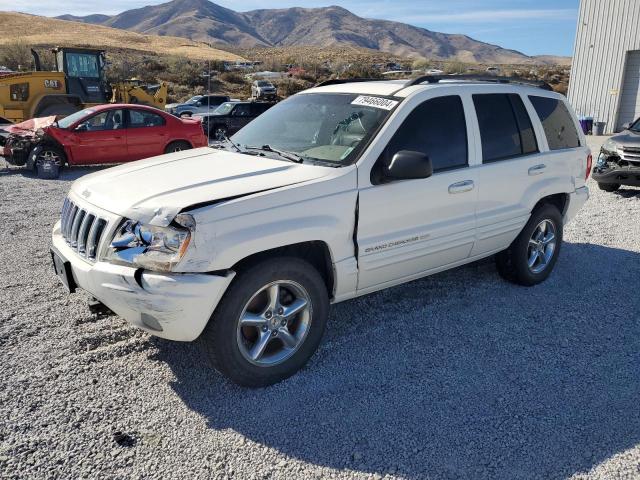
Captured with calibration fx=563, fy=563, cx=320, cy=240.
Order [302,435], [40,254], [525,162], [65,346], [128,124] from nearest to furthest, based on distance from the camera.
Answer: [302,435]
[65,346]
[525,162]
[40,254]
[128,124]

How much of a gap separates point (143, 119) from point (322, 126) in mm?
9159

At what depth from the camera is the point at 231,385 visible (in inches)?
142

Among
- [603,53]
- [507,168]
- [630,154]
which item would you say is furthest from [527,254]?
[603,53]

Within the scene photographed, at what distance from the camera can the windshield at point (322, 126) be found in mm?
4004

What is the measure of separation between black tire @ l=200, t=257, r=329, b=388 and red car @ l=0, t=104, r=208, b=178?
9.57m

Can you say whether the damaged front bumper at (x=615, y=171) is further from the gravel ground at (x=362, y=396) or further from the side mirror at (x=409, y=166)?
the side mirror at (x=409, y=166)

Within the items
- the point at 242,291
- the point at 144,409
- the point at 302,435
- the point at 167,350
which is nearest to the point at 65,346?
the point at 167,350

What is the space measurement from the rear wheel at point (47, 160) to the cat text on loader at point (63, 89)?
492 cm

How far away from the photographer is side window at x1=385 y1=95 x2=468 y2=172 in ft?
13.4

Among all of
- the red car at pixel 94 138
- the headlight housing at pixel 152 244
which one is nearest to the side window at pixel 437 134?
the headlight housing at pixel 152 244

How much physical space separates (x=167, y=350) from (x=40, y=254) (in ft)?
9.58

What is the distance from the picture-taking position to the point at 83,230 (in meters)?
3.58

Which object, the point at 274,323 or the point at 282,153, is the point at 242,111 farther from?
the point at 274,323

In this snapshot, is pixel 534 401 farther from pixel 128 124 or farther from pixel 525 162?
pixel 128 124
